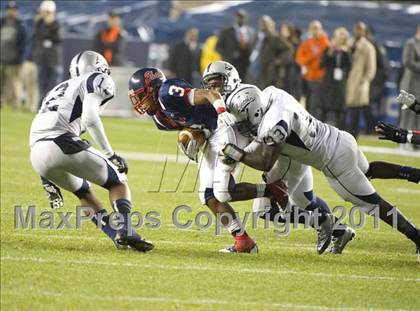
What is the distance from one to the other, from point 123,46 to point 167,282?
13319mm

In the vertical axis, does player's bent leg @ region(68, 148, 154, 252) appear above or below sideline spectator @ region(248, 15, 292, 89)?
above

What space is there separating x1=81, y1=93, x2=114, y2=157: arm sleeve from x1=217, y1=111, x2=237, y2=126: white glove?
0.75 metres

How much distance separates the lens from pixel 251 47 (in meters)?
18.5

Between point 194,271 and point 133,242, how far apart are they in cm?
71

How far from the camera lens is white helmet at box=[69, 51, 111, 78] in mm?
7754

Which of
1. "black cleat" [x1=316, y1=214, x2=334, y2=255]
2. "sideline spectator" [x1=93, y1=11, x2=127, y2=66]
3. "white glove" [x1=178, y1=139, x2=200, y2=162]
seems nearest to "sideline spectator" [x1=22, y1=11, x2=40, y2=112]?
"sideline spectator" [x1=93, y1=11, x2=127, y2=66]

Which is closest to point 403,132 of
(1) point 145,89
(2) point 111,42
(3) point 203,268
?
(1) point 145,89

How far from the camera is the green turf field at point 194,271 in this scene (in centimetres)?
584

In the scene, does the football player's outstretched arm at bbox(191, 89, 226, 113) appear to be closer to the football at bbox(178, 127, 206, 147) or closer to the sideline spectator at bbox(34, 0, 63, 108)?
the football at bbox(178, 127, 206, 147)

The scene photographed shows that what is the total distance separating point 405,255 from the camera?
7.88 m

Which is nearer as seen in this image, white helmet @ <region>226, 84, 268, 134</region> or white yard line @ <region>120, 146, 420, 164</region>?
white helmet @ <region>226, 84, 268, 134</region>

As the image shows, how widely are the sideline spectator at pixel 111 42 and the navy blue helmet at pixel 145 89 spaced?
1126 cm

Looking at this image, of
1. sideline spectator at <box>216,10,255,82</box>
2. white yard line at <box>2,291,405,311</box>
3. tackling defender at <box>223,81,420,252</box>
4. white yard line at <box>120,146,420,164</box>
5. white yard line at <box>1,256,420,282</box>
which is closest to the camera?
white yard line at <box>2,291,405,311</box>

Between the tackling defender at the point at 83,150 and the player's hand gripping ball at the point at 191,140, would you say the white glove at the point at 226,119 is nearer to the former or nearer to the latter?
the player's hand gripping ball at the point at 191,140
